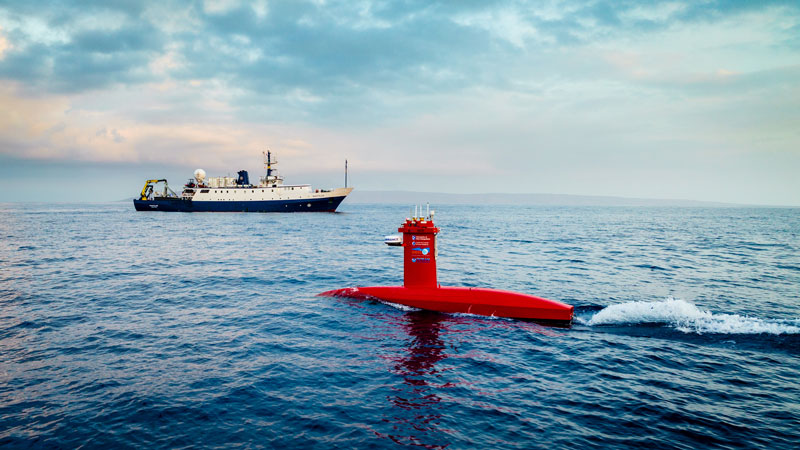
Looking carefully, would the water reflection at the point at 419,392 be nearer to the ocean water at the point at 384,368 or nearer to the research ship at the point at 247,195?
the ocean water at the point at 384,368

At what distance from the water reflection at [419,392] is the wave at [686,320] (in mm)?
6185

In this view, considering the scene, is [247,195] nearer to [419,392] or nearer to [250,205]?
[250,205]

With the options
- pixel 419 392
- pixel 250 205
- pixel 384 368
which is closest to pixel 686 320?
pixel 419 392

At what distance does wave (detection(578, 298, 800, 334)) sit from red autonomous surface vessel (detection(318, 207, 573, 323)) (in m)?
1.68

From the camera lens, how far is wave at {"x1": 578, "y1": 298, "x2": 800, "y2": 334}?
12.6 m

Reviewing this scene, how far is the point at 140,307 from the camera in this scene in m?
16.0

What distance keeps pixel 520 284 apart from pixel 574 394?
12085mm

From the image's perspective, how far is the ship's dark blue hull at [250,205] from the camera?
9212 centimetres

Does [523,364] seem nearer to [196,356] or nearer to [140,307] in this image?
[196,356]

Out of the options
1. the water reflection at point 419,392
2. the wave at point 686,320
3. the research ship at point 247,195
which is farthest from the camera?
the research ship at point 247,195

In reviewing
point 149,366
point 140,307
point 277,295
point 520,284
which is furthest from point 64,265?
point 520,284

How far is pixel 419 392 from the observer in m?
8.90

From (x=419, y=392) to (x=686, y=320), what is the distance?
35.2 ft

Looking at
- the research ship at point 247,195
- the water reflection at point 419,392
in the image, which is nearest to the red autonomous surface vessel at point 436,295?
the water reflection at point 419,392
